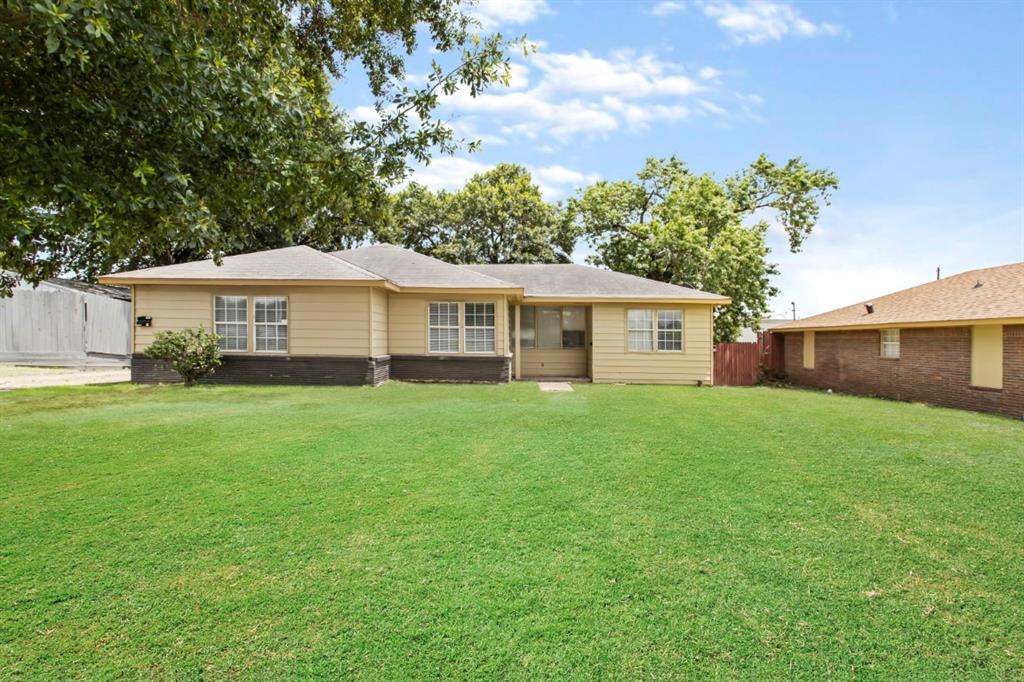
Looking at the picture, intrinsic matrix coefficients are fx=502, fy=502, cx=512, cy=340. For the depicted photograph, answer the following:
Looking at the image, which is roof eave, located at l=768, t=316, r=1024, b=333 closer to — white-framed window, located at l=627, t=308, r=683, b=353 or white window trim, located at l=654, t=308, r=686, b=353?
white window trim, located at l=654, t=308, r=686, b=353

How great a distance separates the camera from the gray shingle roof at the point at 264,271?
12.6 meters

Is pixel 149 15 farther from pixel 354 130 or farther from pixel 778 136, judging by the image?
pixel 778 136

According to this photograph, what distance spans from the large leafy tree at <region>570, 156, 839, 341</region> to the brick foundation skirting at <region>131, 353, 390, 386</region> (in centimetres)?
1452

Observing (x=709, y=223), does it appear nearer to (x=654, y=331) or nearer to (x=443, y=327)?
(x=654, y=331)

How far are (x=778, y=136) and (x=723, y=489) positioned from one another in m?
24.0

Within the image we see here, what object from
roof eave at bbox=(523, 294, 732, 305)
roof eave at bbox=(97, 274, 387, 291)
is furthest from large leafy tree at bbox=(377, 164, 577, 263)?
roof eave at bbox=(97, 274, 387, 291)

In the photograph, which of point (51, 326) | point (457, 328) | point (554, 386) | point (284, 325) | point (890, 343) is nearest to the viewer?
point (284, 325)

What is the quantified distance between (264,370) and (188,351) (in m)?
1.71

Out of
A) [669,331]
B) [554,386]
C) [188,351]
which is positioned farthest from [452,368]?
[669,331]

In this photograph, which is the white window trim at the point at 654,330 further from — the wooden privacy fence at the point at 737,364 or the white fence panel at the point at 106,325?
the white fence panel at the point at 106,325

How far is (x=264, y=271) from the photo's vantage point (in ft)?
42.7

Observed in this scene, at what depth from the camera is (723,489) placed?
4586 mm

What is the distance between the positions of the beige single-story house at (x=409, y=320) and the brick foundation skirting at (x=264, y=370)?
0.09 feet

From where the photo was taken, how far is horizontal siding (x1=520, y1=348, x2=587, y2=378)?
52.7 ft
